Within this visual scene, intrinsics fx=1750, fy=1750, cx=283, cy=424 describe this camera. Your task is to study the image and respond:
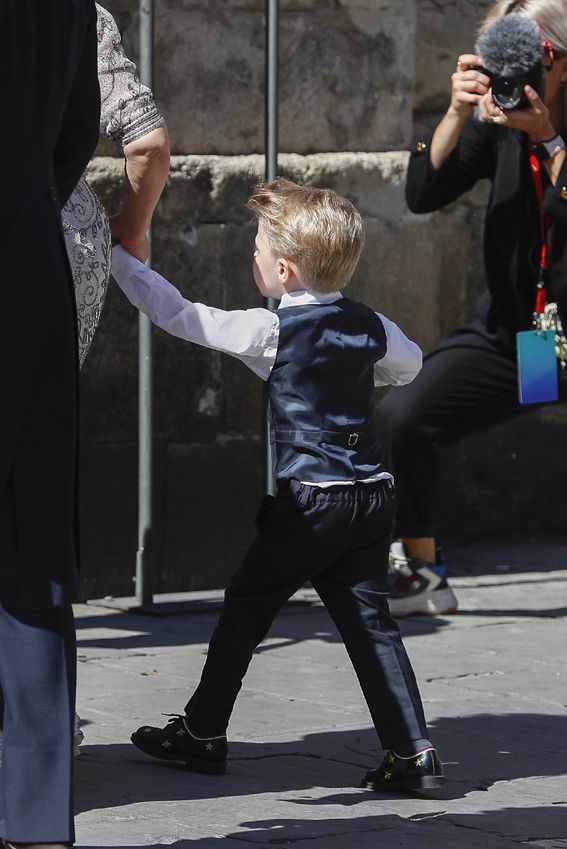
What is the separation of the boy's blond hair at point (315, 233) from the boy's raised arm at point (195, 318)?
5.4 inches

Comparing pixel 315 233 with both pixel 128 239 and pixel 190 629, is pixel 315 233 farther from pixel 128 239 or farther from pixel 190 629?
pixel 190 629

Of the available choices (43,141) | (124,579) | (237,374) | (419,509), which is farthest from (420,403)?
(43,141)

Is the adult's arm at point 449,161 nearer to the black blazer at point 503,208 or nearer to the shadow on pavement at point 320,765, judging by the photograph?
the black blazer at point 503,208

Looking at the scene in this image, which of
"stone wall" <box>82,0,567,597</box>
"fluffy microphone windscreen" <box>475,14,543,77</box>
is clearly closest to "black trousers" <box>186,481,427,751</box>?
A: "fluffy microphone windscreen" <box>475,14,543,77</box>

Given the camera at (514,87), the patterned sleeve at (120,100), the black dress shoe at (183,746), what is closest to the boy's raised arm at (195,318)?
the patterned sleeve at (120,100)

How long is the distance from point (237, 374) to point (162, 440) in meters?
0.37

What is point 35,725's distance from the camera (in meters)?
2.91

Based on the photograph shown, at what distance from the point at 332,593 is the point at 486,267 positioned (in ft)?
7.02

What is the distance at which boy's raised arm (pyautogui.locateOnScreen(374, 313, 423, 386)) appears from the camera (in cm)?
382

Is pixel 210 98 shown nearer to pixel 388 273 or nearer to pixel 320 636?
pixel 388 273

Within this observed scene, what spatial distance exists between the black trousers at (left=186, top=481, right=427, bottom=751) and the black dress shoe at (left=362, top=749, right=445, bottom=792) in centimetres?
4

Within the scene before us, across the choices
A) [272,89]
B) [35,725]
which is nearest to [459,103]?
[272,89]

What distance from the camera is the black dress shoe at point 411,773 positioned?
3623 mm

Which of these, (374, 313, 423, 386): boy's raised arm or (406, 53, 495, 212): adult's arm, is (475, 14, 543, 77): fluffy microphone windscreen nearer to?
(406, 53, 495, 212): adult's arm
